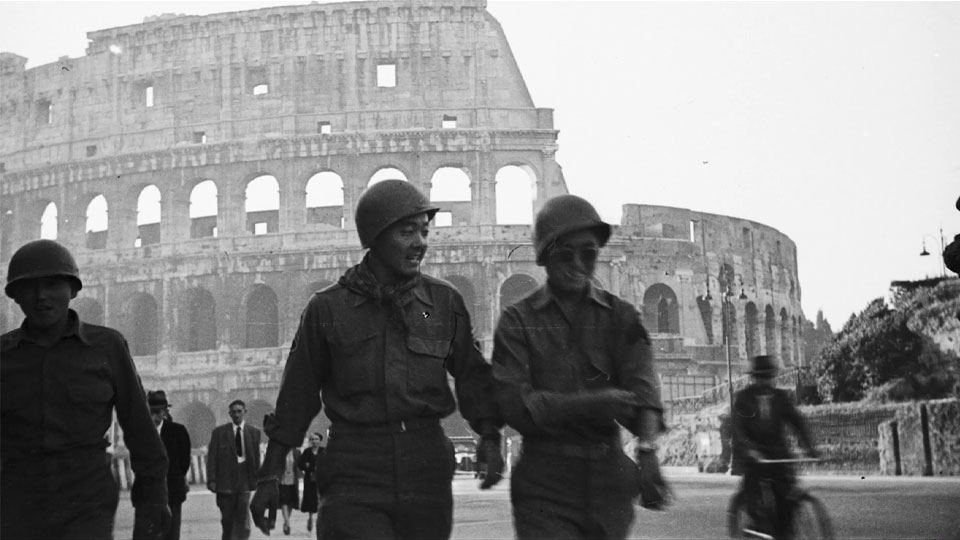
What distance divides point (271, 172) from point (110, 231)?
5.32 m

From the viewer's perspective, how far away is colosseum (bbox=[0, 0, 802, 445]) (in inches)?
1300

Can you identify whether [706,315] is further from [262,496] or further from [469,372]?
[262,496]

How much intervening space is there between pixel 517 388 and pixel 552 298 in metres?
0.43

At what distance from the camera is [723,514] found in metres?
12.8

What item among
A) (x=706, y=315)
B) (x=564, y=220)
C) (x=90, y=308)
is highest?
(x=90, y=308)

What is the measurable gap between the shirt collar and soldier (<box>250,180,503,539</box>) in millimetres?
297

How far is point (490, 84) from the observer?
33.9 meters

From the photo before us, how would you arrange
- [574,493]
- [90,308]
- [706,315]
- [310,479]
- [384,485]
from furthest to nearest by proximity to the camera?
[706,315] < [90,308] < [310,479] < [574,493] < [384,485]

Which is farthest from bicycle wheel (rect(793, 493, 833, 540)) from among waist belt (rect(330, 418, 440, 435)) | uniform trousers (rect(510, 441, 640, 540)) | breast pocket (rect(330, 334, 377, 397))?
breast pocket (rect(330, 334, 377, 397))

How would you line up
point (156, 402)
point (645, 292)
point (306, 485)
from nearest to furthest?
point (156, 402) → point (306, 485) → point (645, 292)

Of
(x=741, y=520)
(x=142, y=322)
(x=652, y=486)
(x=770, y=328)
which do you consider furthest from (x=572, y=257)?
(x=770, y=328)

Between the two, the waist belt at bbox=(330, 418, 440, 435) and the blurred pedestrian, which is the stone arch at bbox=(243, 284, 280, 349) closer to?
the blurred pedestrian

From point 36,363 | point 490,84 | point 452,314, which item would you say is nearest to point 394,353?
point 452,314

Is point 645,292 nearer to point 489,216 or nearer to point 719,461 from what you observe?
point 489,216
